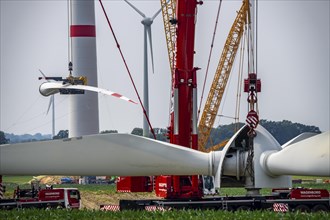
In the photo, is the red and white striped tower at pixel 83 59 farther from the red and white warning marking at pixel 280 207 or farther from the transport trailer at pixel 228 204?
the red and white warning marking at pixel 280 207

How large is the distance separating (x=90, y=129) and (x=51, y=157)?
96130 millimetres

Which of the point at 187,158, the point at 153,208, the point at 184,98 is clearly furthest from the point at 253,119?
the point at 184,98

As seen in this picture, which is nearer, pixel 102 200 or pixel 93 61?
pixel 102 200

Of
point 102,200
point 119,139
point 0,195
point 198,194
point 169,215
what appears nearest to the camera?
point 119,139

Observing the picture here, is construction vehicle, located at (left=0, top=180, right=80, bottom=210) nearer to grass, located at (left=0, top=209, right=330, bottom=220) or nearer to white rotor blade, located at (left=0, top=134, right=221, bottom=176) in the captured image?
grass, located at (left=0, top=209, right=330, bottom=220)

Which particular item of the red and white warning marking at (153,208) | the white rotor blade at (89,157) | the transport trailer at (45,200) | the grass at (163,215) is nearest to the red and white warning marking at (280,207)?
the grass at (163,215)

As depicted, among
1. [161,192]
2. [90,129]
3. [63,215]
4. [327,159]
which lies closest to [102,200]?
[90,129]

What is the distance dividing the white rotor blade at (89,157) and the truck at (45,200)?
24.4m

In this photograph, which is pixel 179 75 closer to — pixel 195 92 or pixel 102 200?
pixel 195 92

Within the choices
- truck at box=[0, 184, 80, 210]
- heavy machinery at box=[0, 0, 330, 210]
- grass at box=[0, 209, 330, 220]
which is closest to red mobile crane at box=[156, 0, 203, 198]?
heavy machinery at box=[0, 0, 330, 210]

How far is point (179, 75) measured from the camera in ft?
192

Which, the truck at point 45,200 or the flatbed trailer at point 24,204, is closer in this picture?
the flatbed trailer at point 24,204

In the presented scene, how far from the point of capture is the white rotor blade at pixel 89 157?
120 feet

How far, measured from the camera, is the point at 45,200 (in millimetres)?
69812
